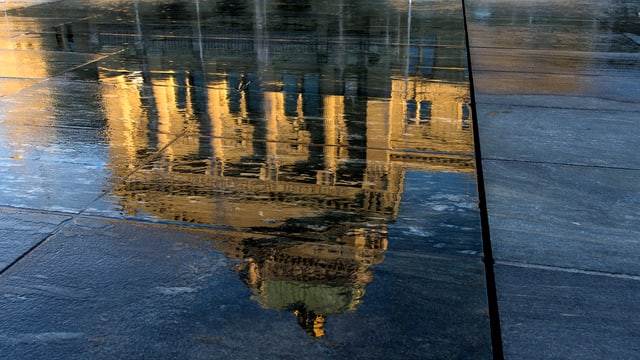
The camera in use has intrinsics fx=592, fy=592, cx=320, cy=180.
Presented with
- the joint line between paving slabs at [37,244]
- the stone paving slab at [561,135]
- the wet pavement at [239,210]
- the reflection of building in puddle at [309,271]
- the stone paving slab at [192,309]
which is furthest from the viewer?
the stone paving slab at [561,135]

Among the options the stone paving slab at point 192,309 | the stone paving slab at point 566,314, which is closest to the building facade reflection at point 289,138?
the stone paving slab at point 192,309

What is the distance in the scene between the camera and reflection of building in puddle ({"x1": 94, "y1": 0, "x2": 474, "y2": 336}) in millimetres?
3600

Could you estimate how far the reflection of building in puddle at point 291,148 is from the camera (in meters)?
3.60

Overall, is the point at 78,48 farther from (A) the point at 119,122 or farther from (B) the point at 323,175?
(B) the point at 323,175

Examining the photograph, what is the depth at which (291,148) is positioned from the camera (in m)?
5.37

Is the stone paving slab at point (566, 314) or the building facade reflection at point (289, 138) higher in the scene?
the building facade reflection at point (289, 138)

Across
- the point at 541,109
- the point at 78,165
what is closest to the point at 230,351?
the point at 78,165

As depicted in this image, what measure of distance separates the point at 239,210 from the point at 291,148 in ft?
4.37

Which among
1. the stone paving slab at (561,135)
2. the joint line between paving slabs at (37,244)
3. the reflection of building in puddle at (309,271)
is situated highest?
the stone paving slab at (561,135)

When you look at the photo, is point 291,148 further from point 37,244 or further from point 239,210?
point 37,244

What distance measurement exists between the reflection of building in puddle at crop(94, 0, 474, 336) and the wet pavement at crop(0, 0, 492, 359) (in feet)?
0.07

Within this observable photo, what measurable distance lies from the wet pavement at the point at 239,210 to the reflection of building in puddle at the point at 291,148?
0.07 ft

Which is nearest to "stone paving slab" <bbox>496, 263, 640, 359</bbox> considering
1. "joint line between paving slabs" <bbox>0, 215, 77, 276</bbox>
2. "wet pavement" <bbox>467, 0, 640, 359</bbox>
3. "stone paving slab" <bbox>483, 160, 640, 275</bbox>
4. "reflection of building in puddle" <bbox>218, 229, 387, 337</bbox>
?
"wet pavement" <bbox>467, 0, 640, 359</bbox>

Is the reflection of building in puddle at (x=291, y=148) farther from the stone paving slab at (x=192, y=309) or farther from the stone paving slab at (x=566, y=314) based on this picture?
the stone paving slab at (x=566, y=314)
